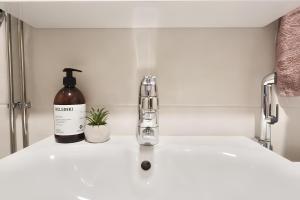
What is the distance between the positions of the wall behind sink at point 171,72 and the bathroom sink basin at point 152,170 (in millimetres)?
102

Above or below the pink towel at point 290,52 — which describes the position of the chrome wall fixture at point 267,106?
below

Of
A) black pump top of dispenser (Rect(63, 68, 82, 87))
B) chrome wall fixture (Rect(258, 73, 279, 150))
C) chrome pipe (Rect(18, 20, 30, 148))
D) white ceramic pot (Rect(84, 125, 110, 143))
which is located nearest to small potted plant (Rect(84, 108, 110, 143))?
white ceramic pot (Rect(84, 125, 110, 143))

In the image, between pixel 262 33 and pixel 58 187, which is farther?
pixel 262 33

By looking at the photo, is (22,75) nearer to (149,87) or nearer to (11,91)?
(11,91)

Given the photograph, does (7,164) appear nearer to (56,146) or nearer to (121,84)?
(56,146)

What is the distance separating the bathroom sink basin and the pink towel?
0.58 ft

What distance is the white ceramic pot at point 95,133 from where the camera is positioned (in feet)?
1.78

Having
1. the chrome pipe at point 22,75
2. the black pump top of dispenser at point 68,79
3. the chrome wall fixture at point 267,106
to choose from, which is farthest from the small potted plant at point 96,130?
the chrome wall fixture at point 267,106

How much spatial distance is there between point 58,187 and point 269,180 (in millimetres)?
416

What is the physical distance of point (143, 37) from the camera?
62 centimetres

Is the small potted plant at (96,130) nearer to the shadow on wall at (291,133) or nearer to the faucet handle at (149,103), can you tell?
the faucet handle at (149,103)

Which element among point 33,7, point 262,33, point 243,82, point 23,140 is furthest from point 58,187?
point 262,33

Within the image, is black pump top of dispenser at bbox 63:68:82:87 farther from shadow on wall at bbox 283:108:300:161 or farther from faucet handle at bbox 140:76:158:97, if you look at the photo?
shadow on wall at bbox 283:108:300:161

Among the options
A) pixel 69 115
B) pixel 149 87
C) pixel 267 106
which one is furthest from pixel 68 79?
pixel 267 106
